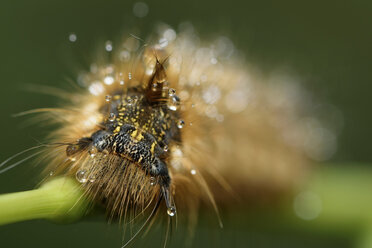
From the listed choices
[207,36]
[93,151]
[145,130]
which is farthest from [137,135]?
[207,36]

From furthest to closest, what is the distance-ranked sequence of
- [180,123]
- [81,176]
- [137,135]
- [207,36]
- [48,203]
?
[207,36]
[180,123]
[137,135]
[81,176]
[48,203]

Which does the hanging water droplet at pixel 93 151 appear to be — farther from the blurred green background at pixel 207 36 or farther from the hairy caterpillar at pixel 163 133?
the blurred green background at pixel 207 36

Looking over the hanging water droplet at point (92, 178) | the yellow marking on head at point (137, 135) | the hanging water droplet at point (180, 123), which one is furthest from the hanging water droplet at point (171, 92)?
the hanging water droplet at point (92, 178)

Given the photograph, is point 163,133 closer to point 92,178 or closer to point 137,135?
point 137,135

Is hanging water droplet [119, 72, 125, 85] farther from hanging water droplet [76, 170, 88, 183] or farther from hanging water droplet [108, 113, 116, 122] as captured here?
hanging water droplet [76, 170, 88, 183]

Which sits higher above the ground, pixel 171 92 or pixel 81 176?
pixel 171 92
